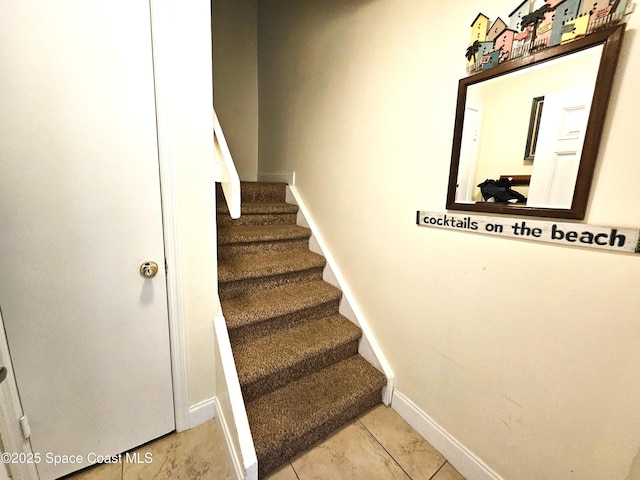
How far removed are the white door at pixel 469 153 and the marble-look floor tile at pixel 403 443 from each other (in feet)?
3.85

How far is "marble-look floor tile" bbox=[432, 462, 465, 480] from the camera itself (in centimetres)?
111

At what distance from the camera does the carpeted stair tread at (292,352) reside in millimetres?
1260

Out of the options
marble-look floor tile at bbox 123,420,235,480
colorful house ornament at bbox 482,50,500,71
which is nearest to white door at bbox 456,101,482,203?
colorful house ornament at bbox 482,50,500,71

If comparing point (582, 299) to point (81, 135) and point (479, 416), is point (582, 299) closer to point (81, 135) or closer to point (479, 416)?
point (479, 416)

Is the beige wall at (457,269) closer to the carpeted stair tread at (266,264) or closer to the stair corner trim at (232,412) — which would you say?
the carpeted stair tread at (266,264)

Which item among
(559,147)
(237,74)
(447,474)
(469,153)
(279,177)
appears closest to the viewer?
(559,147)

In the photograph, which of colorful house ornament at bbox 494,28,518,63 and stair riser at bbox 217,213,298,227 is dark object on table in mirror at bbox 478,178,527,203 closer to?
colorful house ornament at bbox 494,28,518,63

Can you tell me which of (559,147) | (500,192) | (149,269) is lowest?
(149,269)

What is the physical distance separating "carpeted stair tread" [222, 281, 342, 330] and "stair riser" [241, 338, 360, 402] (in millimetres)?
287

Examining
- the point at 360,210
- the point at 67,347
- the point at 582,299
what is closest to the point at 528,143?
the point at 582,299

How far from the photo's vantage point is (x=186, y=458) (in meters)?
1.15

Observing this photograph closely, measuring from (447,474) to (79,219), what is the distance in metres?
1.82

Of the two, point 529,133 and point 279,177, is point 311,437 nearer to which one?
point 529,133

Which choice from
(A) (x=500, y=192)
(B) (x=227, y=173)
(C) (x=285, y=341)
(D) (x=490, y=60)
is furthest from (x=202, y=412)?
(D) (x=490, y=60)
